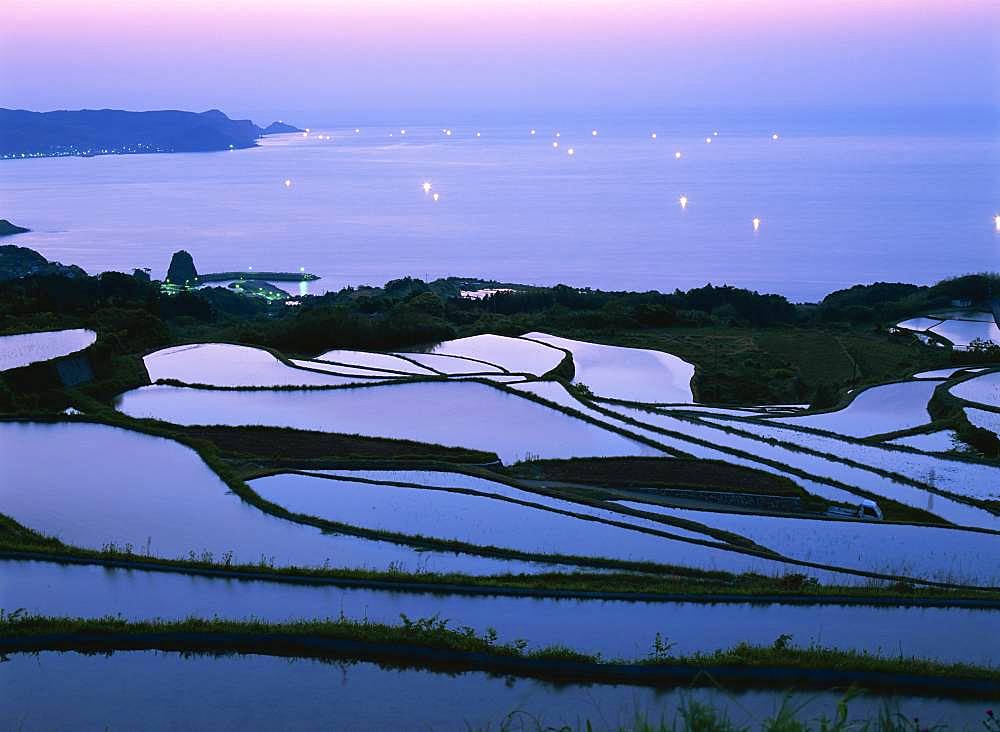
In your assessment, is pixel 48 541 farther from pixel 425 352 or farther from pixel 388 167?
pixel 388 167

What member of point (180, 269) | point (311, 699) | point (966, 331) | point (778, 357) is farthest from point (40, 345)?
point (180, 269)

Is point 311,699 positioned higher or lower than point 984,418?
lower

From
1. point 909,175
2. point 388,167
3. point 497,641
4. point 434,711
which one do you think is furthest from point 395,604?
point 388,167

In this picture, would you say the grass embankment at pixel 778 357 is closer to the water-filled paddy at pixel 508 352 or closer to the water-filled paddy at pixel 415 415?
the water-filled paddy at pixel 508 352

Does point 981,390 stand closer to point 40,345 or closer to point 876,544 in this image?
point 876,544

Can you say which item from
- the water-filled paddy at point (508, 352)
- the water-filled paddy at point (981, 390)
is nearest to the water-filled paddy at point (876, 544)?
the water-filled paddy at point (981, 390)

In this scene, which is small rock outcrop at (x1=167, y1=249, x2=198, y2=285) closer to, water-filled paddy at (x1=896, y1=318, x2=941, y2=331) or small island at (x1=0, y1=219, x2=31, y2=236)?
small island at (x1=0, y1=219, x2=31, y2=236)
